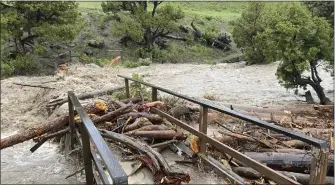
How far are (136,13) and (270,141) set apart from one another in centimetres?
2347

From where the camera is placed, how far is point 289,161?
4.55 meters

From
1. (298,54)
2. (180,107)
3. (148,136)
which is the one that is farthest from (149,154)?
(298,54)

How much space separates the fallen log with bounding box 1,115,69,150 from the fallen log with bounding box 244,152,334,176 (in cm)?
290

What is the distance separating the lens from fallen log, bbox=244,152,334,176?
4.54m

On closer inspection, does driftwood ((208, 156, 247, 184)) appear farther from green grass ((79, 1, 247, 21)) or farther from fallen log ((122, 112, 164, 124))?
green grass ((79, 1, 247, 21))

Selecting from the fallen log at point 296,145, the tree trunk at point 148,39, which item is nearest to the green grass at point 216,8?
the tree trunk at point 148,39

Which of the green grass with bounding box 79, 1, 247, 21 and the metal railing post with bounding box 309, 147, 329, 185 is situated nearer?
the metal railing post with bounding box 309, 147, 329, 185

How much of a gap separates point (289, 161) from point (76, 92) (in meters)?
7.54

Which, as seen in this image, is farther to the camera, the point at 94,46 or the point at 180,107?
the point at 94,46

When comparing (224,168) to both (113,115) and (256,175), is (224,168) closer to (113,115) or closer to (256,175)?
(256,175)

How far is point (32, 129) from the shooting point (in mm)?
4605

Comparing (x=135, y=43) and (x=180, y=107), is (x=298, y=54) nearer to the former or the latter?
(x=180, y=107)

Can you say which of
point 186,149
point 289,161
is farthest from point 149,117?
point 289,161

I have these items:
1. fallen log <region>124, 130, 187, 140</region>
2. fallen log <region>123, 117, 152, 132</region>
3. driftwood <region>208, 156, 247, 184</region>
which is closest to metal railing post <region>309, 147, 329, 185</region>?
driftwood <region>208, 156, 247, 184</region>
